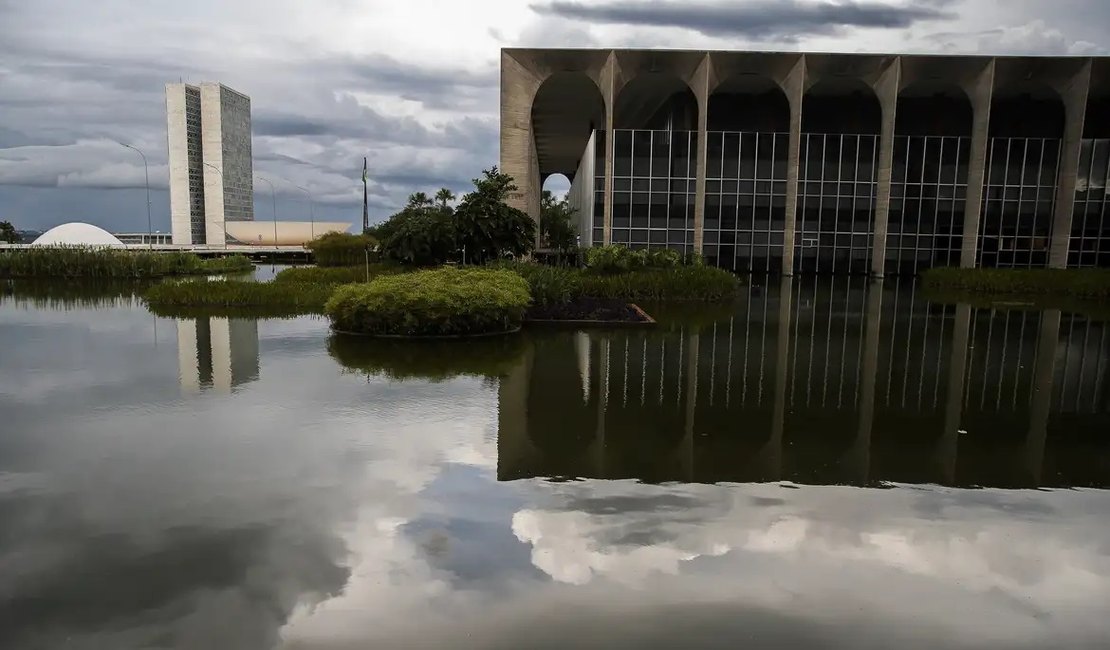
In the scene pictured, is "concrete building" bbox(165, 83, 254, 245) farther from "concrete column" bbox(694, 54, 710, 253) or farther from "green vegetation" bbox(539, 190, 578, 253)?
"concrete column" bbox(694, 54, 710, 253)

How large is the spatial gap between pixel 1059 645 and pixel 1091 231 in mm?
44620

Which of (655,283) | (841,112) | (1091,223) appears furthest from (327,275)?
(1091,223)

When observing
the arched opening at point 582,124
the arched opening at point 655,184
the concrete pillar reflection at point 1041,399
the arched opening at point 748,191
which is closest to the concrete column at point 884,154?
the arched opening at point 748,191

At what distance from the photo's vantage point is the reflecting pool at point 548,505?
165 inches

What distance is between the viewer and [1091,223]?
39.5 meters

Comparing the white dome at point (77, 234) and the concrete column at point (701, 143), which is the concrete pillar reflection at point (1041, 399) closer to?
the concrete column at point (701, 143)

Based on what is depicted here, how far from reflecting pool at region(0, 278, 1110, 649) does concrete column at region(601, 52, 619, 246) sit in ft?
Answer: 84.2

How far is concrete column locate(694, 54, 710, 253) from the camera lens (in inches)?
1396

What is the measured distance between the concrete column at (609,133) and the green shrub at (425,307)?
2188cm

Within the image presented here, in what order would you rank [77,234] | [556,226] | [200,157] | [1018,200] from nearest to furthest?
[1018,200]
[556,226]
[77,234]
[200,157]

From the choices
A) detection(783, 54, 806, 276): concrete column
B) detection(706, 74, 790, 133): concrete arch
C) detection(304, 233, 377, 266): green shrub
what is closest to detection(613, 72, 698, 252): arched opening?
detection(706, 74, 790, 133): concrete arch

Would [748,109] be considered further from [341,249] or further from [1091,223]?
[341,249]

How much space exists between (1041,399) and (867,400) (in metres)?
2.38

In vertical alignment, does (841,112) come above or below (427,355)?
above
